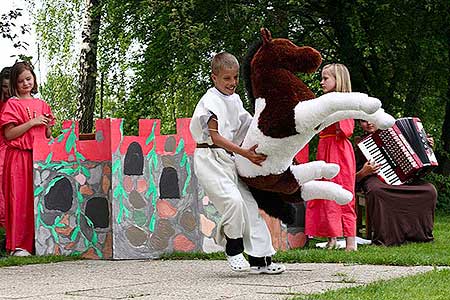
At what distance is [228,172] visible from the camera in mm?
6461

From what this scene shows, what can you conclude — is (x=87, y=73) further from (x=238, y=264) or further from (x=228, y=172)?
(x=238, y=264)

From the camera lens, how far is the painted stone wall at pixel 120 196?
826cm

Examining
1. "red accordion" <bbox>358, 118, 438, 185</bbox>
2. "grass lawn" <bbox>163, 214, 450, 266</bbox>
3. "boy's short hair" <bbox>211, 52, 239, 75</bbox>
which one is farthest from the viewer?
"red accordion" <bbox>358, 118, 438, 185</bbox>

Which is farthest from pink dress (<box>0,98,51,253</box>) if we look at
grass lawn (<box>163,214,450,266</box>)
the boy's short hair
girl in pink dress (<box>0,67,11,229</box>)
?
the boy's short hair

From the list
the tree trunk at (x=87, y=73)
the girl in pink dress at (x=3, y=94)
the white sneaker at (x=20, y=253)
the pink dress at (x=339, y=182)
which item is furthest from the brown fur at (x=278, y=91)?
the tree trunk at (x=87, y=73)

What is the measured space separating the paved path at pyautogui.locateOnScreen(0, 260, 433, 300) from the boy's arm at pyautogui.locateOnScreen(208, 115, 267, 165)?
798 millimetres

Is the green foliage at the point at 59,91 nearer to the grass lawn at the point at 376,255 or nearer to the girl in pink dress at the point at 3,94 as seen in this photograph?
the girl in pink dress at the point at 3,94

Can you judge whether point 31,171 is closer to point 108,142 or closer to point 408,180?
point 108,142

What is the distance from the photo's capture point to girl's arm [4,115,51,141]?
8.55 m

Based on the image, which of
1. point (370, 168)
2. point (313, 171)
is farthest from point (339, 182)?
point (313, 171)

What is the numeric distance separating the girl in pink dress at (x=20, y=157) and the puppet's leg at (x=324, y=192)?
3.13 metres

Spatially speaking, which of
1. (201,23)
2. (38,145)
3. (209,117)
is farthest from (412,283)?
(201,23)

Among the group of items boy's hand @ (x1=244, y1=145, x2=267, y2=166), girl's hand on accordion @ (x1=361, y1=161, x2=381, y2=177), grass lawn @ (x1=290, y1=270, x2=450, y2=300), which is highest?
boy's hand @ (x1=244, y1=145, x2=267, y2=166)

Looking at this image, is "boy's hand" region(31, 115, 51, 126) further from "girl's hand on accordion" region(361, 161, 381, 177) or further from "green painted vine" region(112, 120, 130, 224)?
"girl's hand on accordion" region(361, 161, 381, 177)
